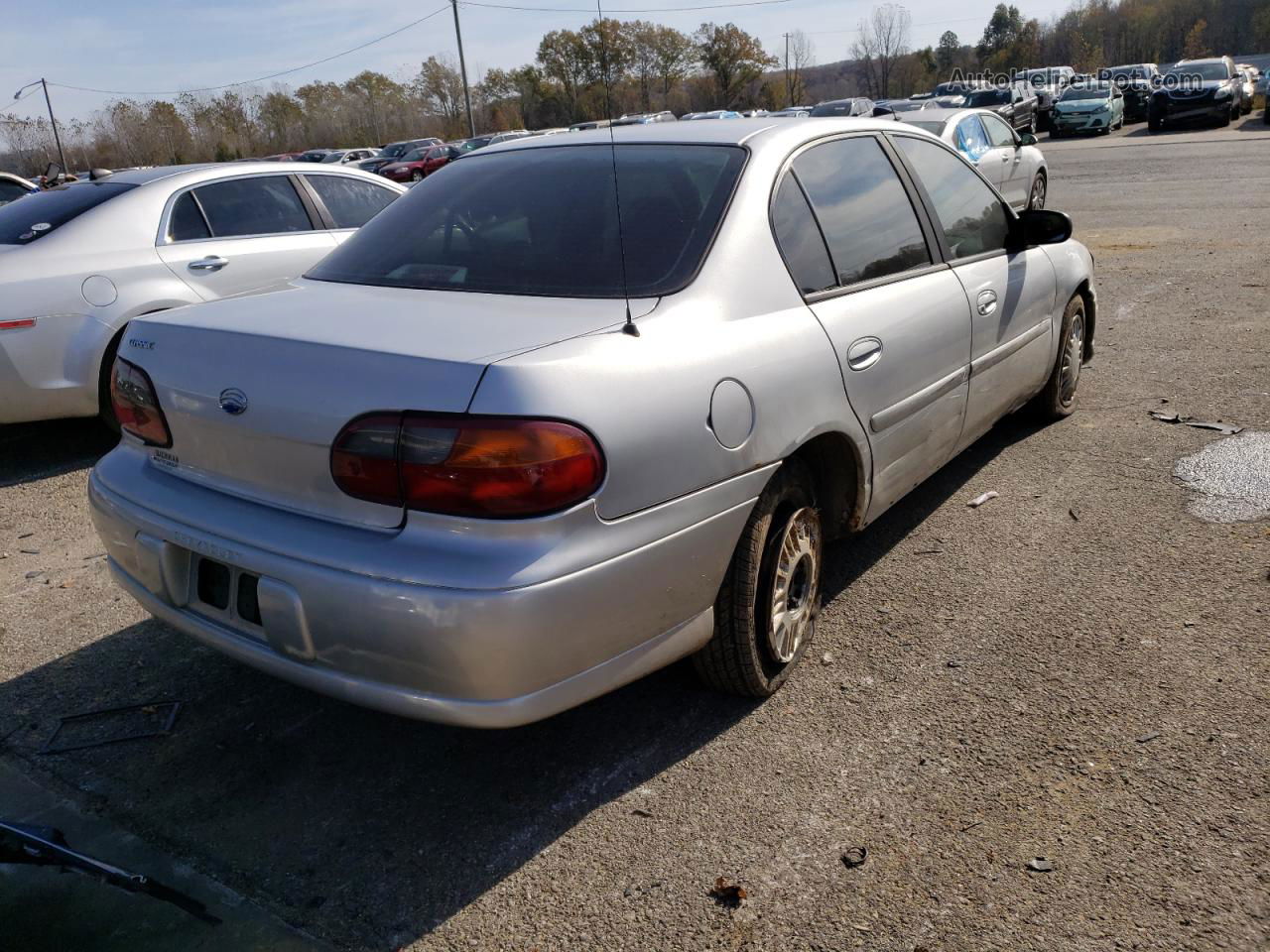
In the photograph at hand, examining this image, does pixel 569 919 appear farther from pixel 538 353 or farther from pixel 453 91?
pixel 453 91

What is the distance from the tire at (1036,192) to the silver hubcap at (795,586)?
474 inches

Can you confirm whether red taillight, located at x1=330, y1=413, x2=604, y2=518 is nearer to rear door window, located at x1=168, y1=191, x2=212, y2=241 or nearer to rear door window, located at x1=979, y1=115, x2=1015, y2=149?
rear door window, located at x1=168, y1=191, x2=212, y2=241

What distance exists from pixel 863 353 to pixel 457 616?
1.65 m

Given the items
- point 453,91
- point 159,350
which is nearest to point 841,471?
point 159,350

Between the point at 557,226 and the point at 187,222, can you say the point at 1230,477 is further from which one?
the point at 187,222

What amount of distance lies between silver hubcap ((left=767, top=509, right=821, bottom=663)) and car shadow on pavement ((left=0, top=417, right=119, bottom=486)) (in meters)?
4.49

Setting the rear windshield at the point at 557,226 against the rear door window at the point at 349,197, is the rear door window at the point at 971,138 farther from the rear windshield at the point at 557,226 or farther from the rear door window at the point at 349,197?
the rear windshield at the point at 557,226

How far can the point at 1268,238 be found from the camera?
1067 centimetres

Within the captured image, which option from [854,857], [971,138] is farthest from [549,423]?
[971,138]

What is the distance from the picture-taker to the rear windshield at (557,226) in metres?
2.92

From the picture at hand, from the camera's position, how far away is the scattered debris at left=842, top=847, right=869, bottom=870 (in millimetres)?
2449

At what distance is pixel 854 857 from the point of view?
97.3 inches

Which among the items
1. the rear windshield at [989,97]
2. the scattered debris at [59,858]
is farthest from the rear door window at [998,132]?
the rear windshield at [989,97]

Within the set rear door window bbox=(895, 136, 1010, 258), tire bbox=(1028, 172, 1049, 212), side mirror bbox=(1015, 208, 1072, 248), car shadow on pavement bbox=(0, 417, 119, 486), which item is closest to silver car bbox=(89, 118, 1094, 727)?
rear door window bbox=(895, 136, 1010, 258)
